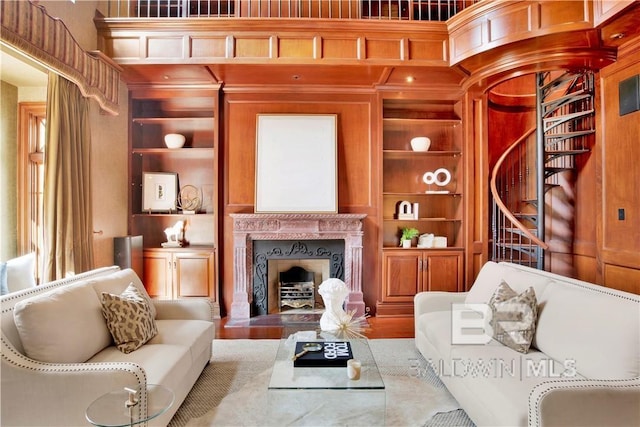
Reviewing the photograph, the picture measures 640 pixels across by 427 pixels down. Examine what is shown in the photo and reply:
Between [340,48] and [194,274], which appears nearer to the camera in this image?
[340,48]

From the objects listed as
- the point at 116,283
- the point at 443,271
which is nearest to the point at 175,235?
the point at 116,283

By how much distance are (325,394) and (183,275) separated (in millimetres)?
2947

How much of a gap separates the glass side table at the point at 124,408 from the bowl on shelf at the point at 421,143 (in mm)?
3812

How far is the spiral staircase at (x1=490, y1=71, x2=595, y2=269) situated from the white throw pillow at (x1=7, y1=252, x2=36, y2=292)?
4.61 m

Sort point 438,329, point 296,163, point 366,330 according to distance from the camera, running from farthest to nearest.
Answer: point 296,163 < point 366,330 < point 438,329

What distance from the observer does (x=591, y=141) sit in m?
4.11

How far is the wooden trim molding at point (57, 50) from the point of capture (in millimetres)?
2395

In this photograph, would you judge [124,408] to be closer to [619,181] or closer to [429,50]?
[429,50]

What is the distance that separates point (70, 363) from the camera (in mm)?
1806

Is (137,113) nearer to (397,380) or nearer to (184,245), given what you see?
(184,245)

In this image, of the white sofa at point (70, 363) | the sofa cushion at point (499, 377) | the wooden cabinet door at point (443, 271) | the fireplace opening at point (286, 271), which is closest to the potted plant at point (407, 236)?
the wooden cabinet door at point (443, 271)

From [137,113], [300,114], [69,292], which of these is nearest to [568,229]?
[300,114]

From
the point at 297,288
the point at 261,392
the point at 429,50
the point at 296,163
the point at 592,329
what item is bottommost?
the point at 261,392

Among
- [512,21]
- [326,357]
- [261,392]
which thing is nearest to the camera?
[326,357]
